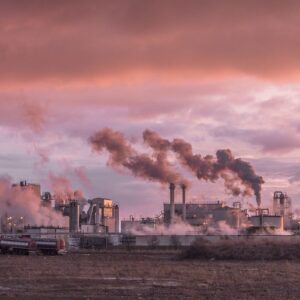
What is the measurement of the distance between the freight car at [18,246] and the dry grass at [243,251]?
18.6 metres

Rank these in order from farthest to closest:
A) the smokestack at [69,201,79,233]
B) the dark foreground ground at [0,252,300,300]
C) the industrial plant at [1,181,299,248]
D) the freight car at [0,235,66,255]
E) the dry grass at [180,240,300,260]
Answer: the smokestack at [69,201,79,233] < the industrial plant at [1,181,299,248] < the freight car at [0,235,66,255] < the dry grass at [180,240,300,260] < the dark foreground ground at [0,252,300,300]

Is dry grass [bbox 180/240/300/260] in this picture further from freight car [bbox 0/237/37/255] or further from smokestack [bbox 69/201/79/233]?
smokestack [bbox 69/201/79/233]

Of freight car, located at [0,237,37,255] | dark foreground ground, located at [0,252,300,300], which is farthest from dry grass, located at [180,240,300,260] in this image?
freight car, located at [0,237,37,255]

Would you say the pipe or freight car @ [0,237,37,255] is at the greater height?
the pipe

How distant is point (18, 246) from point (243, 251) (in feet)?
82.2

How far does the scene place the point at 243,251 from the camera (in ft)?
181

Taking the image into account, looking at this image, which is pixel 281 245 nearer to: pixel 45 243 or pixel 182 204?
pixel 45 243

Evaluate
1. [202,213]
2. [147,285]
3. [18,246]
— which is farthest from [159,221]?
[147,285]

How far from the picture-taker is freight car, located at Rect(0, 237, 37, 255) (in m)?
68.2

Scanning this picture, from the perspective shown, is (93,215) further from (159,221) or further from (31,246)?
(31,246)

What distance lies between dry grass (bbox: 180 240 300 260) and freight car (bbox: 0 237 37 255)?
1855cm

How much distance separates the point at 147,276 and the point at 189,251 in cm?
2359

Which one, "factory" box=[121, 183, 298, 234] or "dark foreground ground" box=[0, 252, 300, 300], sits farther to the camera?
"factory" box=[121, 183, 298, 234]

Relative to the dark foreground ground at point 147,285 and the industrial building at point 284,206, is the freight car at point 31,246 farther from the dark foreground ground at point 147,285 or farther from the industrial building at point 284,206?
the industrial building at point 284,206
